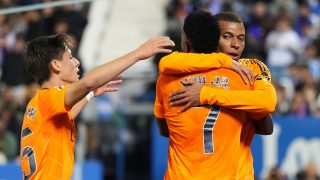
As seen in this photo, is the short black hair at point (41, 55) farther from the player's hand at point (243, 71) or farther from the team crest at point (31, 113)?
the player's hand at point (243, 71)

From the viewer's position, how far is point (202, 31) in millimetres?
6324

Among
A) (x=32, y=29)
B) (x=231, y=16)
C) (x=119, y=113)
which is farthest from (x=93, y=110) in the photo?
(x=231, y=16)

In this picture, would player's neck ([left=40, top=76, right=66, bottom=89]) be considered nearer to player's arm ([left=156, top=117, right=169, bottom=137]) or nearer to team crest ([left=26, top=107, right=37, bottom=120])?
team crest ([left=26, top=107, right=37, bottom=120])

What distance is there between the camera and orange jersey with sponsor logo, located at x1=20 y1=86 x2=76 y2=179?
21.3ft

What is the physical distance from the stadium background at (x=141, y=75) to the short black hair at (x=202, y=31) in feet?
22.2

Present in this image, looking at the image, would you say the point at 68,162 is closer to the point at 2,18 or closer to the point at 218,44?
the point at 218,44

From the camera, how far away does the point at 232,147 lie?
6453 millimetres

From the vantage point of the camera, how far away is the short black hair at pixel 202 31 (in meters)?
6.33

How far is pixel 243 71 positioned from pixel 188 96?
1.41 ft

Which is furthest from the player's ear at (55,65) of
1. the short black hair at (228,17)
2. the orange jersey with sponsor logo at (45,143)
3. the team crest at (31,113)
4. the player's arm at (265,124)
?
the player's arm at (265,124)

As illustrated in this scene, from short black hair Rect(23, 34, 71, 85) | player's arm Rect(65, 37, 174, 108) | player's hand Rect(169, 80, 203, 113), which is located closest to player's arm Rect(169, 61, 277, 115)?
player's hand Rect(169, 80, 203, 113)

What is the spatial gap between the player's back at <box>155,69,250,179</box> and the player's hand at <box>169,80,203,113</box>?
0.13ft

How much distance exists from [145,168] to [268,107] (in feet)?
35.4

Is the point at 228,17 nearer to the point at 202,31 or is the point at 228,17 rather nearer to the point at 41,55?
the point at 202,31
